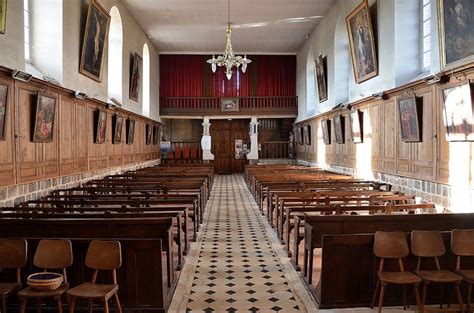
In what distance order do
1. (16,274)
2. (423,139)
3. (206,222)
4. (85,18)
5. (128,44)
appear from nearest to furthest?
(16,274), (423,139), (206,222), (85,18), (128,44)

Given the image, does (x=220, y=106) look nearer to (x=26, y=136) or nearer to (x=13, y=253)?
(x=26, y=136)

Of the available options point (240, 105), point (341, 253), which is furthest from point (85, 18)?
point (240, 105)

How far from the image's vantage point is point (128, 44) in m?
17.9

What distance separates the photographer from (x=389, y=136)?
11250 mm

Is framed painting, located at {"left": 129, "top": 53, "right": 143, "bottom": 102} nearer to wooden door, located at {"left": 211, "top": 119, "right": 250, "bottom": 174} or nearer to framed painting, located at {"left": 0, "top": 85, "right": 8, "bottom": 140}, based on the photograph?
wooden door, located at {"left": 211, "top": 119, "right": 250, "bottom": 174}

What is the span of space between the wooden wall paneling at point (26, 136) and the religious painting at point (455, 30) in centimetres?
828

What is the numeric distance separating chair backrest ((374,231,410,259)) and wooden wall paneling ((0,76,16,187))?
255 inches

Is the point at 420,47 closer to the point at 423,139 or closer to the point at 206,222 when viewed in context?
the point at 423,139

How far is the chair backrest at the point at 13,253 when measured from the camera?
464 centimetres

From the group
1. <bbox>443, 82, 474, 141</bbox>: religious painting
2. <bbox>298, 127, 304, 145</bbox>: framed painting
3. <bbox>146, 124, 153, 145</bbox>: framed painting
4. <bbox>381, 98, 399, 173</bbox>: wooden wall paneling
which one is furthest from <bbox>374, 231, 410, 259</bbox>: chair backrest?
<bbox>298, 127, 304, 145</bbox>: framed painting

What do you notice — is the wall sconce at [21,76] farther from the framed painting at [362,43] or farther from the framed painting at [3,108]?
the framed painting at [362,43]

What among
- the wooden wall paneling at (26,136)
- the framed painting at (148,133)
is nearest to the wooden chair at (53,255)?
the wooden wall paneling at (26,136)

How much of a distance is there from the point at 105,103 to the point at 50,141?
4206mm

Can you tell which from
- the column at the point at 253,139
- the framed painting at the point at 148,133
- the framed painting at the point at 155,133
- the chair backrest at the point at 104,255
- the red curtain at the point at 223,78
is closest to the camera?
the chair backrest at the point at 104,255
